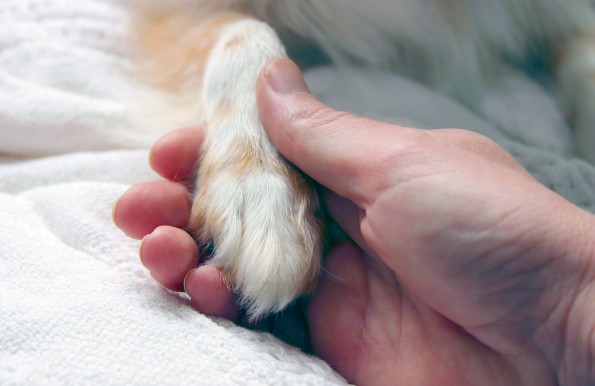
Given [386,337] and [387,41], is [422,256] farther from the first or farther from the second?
[387,41]

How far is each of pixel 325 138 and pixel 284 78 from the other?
6.1 inches

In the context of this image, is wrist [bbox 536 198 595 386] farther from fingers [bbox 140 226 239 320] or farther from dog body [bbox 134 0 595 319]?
dog body [bbox 134 0 595 319]

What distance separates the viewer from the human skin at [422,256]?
2.49ft

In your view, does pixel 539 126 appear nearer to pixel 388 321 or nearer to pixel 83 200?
pixel 388 321

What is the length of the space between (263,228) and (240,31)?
0.51 metres

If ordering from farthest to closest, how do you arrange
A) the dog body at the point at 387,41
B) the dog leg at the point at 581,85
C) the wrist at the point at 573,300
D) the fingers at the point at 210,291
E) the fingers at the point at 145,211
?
the dog leg at the point at 581,85 < the dog body at the point at 387,41 < the fingers at the point at 145,211 < the fingers at the point at 210,291 < the wrist at the point at 573,300

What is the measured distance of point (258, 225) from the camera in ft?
2.85

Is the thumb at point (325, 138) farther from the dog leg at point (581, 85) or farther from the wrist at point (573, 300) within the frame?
the dog leg at point (581, 85)

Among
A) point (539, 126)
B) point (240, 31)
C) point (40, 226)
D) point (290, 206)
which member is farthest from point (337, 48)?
point (40, 226)

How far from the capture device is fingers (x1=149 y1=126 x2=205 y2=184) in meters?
1.05

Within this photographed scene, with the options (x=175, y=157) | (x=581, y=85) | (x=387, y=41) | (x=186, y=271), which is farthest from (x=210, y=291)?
(x=581, y=85)

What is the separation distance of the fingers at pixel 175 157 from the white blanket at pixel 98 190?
0.44 ft

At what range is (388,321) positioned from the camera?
0.90 m

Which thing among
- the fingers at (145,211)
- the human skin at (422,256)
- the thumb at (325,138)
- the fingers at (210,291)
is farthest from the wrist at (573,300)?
the fingers at (145,211)
